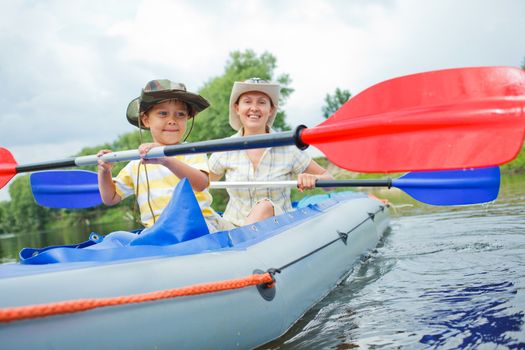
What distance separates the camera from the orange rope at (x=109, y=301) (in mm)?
1251

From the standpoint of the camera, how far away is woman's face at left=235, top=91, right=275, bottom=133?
3.50 m

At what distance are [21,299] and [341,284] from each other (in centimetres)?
212

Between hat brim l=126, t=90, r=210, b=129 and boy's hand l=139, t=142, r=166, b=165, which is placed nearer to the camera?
boy's hand l=139, t=142, r=166, b=165

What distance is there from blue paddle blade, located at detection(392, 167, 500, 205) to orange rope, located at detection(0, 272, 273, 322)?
94.0 inches

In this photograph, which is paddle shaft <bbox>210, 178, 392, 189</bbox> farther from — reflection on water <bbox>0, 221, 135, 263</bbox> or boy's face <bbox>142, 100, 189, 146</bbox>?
reflection on water <bbox>0, 221, 135, 263</bbox>

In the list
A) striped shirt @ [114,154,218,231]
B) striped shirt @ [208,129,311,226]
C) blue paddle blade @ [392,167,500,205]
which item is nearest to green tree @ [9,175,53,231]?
striped shirt @ [208,129,311,226]

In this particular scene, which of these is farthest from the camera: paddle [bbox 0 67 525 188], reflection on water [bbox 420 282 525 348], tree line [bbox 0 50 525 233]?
tree line [bbox 0 50 525 233]

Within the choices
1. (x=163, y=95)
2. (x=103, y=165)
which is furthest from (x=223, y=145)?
(x=103, y=165)

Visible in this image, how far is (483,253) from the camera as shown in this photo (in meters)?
3.42

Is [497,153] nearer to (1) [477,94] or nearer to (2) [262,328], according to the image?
(1) [477,94]

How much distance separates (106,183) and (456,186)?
2603 millimetres

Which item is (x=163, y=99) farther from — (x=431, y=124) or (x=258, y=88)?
(x=431, y=124)

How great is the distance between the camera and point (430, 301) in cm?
241

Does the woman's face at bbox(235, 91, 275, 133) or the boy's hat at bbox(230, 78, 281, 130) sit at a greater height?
the boy's hat at bbox(230, 78, 281, 130)
